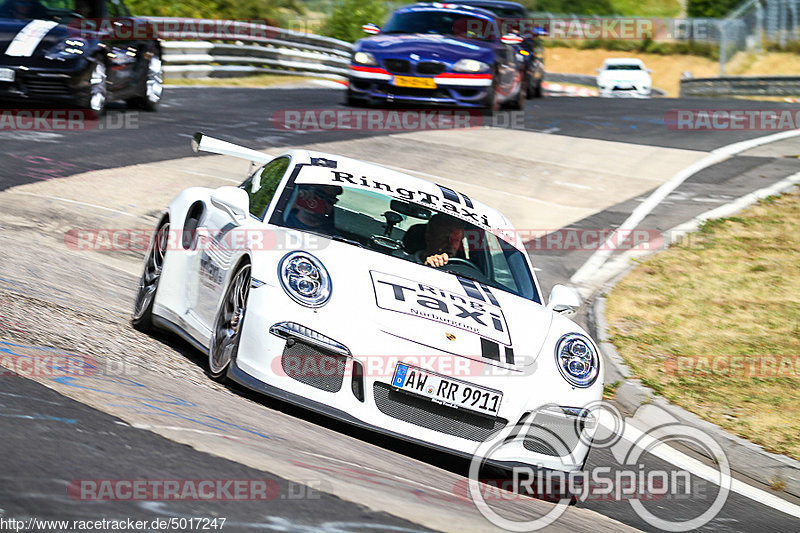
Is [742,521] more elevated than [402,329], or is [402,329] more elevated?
[402,329]

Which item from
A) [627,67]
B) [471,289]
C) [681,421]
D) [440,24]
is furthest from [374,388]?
[627,67]

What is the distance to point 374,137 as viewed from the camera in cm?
1711

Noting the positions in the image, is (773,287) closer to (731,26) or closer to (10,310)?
(10,310)

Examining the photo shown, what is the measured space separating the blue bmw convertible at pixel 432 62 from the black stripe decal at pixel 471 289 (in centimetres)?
1245

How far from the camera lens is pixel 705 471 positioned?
692 centimetres

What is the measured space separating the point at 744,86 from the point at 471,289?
26841 mm

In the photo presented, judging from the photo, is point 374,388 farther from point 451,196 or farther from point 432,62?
point 432,62

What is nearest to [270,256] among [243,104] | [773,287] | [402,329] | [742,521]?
[402,329]

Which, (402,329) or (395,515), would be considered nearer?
(395,515)

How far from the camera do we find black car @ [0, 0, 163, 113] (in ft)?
45.9

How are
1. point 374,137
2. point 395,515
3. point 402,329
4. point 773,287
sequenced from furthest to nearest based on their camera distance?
1. point 374,137
2. point 773,287
3. point 402,329
4. point 395,515

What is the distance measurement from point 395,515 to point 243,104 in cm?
Answer: 1643

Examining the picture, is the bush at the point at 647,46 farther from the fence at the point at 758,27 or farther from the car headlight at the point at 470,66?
the car headlight at the point at 470,66

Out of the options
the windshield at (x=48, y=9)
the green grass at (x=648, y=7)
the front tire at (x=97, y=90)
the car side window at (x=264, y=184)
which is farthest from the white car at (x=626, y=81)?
the green grass at (x=648, y=7)
